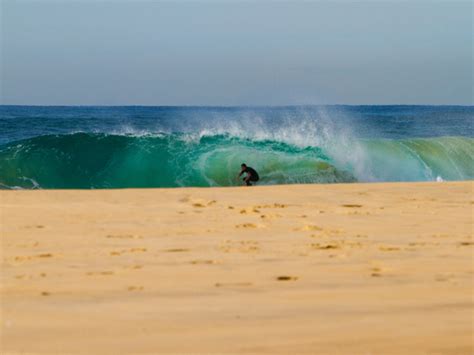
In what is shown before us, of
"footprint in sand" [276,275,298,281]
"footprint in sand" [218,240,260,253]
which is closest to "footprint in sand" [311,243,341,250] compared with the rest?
"footprint in sand" [218,240,260,253]

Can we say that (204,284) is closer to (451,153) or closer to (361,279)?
(361,279)

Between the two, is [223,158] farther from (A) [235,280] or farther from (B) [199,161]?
(A) [235,280]

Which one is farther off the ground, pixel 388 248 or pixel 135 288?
pixel 388 248

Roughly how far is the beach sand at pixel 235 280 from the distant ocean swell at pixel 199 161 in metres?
8.62

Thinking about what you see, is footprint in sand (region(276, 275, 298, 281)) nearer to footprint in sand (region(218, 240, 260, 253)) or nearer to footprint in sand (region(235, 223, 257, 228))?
footprint in sand (region(218, 240, 260, 253))

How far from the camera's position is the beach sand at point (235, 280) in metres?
3.97

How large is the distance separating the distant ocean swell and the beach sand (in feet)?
28.3

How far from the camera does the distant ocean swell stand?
17.4 meters

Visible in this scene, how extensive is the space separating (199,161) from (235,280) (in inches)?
526

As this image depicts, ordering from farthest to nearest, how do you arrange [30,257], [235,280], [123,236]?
[123,236] < [30,257] < [235,280]

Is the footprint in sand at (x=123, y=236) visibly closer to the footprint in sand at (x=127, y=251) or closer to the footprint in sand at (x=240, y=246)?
the footprint in sand at (x=127, y=251)

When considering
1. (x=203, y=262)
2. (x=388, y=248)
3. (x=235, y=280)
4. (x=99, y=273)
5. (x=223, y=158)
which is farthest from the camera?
(x=223, y=158)

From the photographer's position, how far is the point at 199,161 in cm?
1836

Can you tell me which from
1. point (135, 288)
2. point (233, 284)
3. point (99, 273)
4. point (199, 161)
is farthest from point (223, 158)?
point (135, 288)
